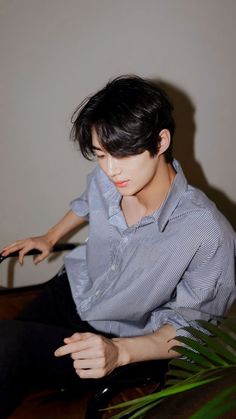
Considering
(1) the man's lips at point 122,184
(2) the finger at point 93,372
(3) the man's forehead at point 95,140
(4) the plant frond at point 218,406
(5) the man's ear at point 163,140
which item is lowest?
(2) the finger at point 93,372

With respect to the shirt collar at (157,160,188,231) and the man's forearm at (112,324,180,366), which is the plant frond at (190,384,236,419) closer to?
the man's forearm at (112,324,180,366)

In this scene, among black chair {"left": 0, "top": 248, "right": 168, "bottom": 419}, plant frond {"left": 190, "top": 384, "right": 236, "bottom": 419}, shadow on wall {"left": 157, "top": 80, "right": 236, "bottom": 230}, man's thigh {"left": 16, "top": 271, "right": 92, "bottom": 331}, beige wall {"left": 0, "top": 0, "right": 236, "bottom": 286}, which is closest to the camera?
plant frond {"left": 190, "top": 384, "right": 236, "bottom": 419}

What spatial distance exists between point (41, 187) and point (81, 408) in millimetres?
917

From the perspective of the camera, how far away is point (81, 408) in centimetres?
122

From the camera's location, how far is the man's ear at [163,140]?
3.51 feet

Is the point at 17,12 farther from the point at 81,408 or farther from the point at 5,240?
the point at 81,408

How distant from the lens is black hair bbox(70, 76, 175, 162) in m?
0.99

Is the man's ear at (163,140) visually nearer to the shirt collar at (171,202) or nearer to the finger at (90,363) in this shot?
the shirt collar at (171,202)

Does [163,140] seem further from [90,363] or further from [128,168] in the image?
[90,363]

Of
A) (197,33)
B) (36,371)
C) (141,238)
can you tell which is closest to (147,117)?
(141,238)

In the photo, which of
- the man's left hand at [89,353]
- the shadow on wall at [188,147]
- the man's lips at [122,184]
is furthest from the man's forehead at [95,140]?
the shadow on wall at [188,147]

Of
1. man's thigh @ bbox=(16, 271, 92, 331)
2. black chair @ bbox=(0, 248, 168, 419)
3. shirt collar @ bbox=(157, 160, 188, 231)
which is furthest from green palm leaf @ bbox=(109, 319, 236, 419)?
man's thigh @ bbox=(16, 271, 92, 331)

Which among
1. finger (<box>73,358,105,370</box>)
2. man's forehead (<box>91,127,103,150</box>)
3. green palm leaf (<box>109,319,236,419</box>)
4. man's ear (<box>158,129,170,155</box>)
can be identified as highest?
man's forehead (<box>91,127,103,150</box>)

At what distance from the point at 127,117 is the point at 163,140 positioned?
0.46ft
